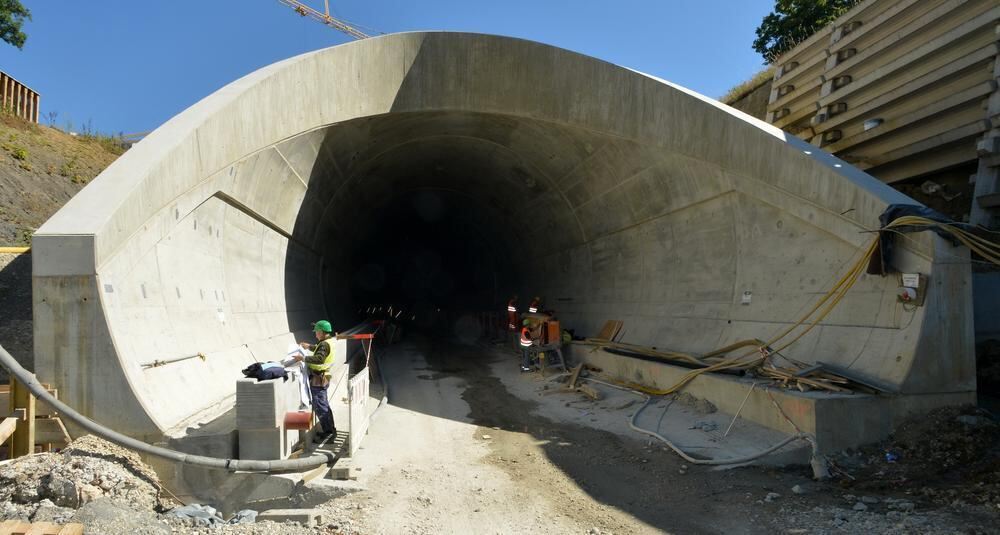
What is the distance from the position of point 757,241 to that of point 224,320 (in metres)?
8.08

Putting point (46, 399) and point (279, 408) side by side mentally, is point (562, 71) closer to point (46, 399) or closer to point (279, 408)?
point (279, 408)

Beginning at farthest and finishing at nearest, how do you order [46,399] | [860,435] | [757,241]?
[757,241]
[860,435]
[46,399]

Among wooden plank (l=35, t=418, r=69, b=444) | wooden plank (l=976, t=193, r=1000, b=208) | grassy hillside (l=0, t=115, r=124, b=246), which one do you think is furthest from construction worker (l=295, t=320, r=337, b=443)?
wooden plank (l=976, t=193, r=1000, b=208)

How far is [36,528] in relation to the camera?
4223 mm

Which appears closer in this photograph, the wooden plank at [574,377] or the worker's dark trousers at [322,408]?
the worker's dark trousers at [322,408]

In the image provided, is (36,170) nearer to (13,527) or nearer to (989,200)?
(13,527)

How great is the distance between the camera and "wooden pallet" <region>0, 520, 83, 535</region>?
164 inches

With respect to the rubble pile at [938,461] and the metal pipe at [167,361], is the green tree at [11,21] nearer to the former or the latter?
the metal pipe at [167,361]

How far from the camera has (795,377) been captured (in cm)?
762

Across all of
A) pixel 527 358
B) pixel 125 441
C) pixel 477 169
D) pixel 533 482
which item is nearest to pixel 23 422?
pixel 125 441

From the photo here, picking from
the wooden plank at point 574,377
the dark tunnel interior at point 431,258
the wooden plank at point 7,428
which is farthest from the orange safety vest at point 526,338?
the wooden plank at point 7,428

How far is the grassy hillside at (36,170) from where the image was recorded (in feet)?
41.3

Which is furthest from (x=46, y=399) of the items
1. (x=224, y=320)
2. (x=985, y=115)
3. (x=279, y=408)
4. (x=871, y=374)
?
(x=985, y=115)

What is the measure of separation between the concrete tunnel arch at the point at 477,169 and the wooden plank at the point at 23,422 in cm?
24
